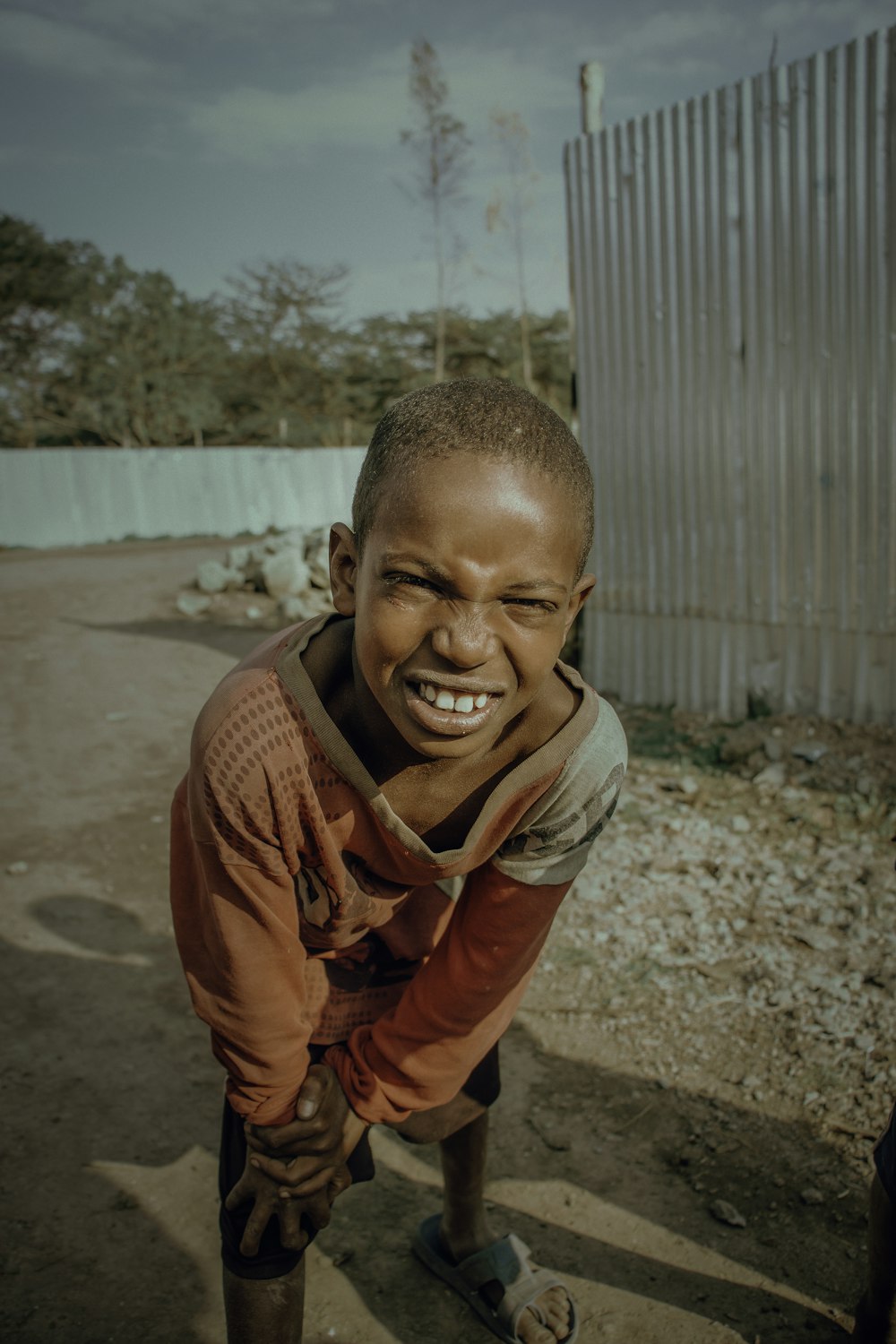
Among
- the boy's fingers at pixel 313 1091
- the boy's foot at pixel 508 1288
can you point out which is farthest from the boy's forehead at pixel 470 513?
the boy's foot at pixel 508 1288

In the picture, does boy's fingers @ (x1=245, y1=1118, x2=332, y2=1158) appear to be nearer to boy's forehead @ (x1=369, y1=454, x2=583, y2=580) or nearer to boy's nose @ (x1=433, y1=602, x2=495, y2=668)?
boy's nose @ (x1=433, y1=602, x2=495, y2=668)

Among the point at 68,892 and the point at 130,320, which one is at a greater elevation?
the point at 130,320

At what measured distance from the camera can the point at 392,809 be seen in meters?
1.52

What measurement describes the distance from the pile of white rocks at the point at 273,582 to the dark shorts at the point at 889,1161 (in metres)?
8.24

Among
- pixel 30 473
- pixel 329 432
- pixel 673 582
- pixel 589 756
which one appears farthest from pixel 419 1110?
pixel 329 432

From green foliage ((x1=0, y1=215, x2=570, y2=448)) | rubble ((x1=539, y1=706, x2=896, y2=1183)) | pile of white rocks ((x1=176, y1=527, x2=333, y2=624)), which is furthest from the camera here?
green foliage ((x1=0, y1=215, x2=570, y2=448))

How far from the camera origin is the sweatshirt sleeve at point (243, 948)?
144 cm

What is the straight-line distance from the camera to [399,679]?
1.37 metres

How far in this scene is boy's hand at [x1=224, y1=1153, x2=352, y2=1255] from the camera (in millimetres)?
1503

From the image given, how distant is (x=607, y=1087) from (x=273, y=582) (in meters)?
8.20

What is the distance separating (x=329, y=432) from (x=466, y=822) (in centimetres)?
3035

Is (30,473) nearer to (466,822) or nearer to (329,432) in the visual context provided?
(329,432)

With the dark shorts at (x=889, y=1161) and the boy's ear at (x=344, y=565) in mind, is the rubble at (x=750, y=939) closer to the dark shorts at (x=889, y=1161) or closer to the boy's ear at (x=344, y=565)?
the dark shorts at (x=889, y=1161)

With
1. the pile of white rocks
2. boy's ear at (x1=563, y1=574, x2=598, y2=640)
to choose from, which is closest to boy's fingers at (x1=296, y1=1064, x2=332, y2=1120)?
boy's ear at (x1=563, y1=574, x2=598, y2=640)
